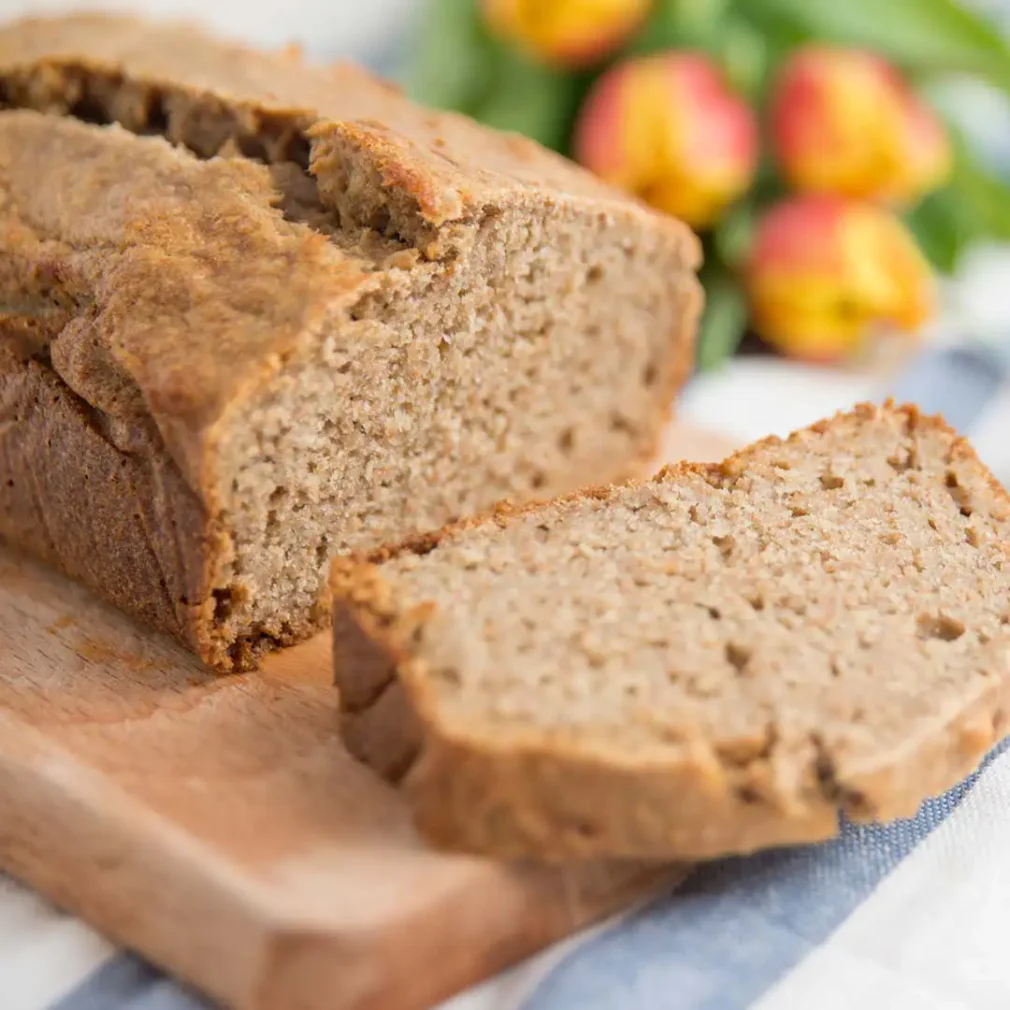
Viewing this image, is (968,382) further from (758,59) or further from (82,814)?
(82,814)

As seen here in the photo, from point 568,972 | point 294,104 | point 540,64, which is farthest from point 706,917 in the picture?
point 540,64

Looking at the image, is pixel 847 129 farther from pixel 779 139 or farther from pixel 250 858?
pixel 250 858

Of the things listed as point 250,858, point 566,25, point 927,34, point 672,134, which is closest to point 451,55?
point 566,25

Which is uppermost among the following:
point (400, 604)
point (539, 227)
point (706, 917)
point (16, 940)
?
point (539, 227)

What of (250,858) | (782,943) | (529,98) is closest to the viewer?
(250,858)

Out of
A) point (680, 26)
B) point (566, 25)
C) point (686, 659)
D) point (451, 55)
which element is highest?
point (680, 26)

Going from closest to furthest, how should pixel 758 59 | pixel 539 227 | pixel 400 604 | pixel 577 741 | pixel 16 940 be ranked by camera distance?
1. pixel 577 741
2. pixel 16 940
3. pixel 400 604
4. pixel 539 227
5. pixel 758 59
